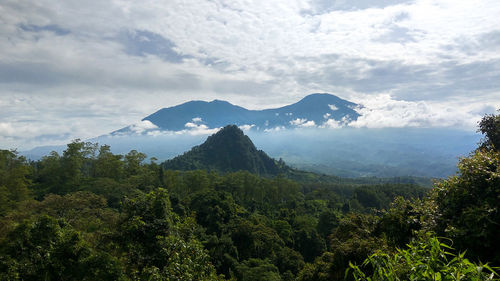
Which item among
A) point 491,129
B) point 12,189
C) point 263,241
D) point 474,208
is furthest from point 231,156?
point 474,208

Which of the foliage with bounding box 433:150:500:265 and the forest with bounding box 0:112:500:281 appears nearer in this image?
the forest with bounding box 0:112:500:281

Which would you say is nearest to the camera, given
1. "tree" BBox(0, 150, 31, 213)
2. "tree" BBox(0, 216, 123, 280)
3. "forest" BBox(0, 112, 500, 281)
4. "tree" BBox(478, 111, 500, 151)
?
"forest" BBox(0, 112, 500, 281)

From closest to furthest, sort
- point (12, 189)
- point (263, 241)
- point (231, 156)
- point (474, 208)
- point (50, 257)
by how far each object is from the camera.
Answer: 1. point (474, 208)
2. point (50, 257)
3. point (263, 241)
4. point (12, 189)
5. point (231, 156)

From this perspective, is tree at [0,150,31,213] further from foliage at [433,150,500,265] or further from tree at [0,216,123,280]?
foliage at [433,150,500,265]

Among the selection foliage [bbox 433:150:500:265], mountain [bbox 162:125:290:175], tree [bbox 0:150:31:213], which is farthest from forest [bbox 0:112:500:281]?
mountain [bbox 162:125:290:175]

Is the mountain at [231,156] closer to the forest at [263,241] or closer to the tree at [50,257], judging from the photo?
the forest at [263,241]

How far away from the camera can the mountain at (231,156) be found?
109m

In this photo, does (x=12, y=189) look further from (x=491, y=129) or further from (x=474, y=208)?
(x=491, y=129)

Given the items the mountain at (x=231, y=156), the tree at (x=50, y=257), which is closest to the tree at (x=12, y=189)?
the tree at (x=50, y=257)

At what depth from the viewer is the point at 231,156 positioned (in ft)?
381

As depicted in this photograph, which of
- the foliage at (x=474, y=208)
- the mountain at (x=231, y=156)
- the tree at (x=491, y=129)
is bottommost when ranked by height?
the mountain at (x=231, y=156)

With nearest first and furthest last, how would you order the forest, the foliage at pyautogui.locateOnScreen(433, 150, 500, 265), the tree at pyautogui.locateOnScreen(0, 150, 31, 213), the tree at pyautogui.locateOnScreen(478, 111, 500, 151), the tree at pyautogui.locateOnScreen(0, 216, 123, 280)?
the forest
the foliage at pyautogui.locateOnScreen(433, 150, 500, 265)
the tree at pyautogui.locateOnScreen(0, 216, 123, 280)
the tree at pyautogui.locateOnScreen(478, 111, 500, 151)
the tree at pyautogui.locateOnScreen(0, 150, 31, 213)

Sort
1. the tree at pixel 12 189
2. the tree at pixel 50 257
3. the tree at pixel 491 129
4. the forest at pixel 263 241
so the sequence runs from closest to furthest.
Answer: the forest at pixel 263 241, the tree at pixel 50 257, the tree at pixel 491 129, the tree at pixel 12 189

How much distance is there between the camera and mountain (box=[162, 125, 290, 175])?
10943 cm
